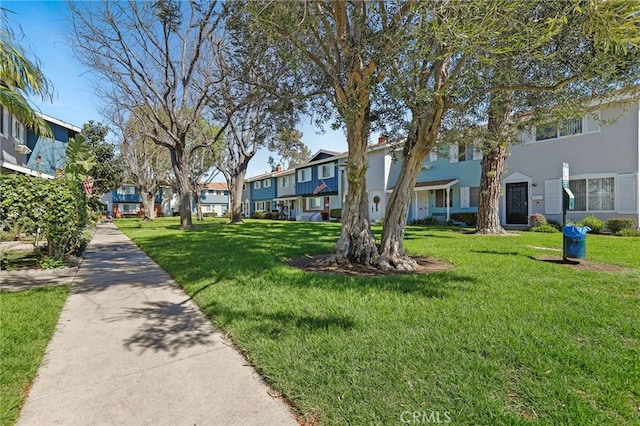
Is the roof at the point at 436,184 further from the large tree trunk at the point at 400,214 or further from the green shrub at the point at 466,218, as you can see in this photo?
the large tree trunk at the point at 400,214

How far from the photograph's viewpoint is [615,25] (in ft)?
10.6

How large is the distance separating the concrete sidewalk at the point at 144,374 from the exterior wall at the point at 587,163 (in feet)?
54.9

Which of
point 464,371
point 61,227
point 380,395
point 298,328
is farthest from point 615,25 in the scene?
point 61,227

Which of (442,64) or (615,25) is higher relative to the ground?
(442,64)

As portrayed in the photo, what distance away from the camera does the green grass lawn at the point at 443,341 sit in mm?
2602

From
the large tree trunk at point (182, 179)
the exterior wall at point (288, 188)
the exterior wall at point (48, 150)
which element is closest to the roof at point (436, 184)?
the large tree trunk at point (182, 179)

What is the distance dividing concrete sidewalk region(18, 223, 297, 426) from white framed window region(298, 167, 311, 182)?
1192 inches

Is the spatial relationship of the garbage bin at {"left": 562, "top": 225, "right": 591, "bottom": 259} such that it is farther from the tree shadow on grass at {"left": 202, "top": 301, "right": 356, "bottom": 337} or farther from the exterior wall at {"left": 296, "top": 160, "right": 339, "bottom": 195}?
the exterior wall at {"left": 296, "top": 160, "right": 339, "bottom": 195}

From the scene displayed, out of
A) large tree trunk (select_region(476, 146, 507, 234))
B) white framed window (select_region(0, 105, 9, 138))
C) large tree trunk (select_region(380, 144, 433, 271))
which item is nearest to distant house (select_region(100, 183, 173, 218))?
white framed window (select_region(0, 105, 9, 138))

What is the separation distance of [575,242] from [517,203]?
13.2 metres

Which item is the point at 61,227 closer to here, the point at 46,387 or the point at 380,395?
the point at 46,387

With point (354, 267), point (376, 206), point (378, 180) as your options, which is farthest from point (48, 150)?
point (354, 267)

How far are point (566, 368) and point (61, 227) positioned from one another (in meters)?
9.56

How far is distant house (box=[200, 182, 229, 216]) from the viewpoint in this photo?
60969 mm
